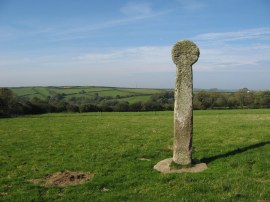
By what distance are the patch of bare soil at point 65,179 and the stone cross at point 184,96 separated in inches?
122

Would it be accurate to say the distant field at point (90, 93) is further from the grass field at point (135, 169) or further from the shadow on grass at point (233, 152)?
the shadow on grass at point (233, 152)

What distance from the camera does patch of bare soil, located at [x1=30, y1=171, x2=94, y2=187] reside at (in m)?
9.93

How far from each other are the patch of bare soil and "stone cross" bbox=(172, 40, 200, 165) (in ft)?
10.2

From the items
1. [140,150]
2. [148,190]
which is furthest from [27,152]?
[148,190]

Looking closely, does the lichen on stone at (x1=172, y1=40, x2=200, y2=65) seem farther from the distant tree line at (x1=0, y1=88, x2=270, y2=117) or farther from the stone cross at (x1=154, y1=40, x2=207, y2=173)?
the distant tree line at (x1=0, y1=88, x2=270, y2=117)

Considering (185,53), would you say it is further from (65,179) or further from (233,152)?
(65,179)

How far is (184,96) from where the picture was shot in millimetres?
11281

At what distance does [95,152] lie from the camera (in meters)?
14.5

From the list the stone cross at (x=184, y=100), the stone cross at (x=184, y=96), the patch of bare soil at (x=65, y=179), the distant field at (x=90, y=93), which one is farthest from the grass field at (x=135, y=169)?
the distant field at (x=90, y=93)

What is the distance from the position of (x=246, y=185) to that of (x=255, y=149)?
544 centimetres

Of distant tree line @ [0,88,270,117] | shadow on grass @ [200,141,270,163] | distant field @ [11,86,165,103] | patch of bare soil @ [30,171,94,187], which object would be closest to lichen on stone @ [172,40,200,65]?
shadow on grass @ [200,141,270,163]

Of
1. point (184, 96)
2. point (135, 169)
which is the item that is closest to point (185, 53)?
point (184, 96)

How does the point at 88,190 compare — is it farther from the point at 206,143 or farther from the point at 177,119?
the point at 206,143

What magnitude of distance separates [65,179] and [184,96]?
463 cm
